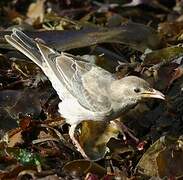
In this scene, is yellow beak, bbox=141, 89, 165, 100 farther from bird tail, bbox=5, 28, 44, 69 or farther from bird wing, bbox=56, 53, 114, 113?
bird tail, bbox=5, 28, 44, 69

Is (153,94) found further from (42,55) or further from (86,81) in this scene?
(42,55)

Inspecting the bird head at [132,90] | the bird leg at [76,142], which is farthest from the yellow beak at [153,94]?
the bird leg at [76,142]

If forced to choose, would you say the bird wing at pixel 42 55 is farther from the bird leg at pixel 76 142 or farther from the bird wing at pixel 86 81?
the bird leg at pixel 76 142

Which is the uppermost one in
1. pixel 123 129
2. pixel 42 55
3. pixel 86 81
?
pixel 42 55

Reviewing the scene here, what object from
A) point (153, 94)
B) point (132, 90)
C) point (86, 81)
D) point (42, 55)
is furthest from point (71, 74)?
point (153, 94)

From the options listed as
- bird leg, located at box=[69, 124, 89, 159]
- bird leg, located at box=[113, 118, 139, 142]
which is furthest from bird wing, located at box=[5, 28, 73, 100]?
bird leg, located at box=[113, 118, 139, 142]
